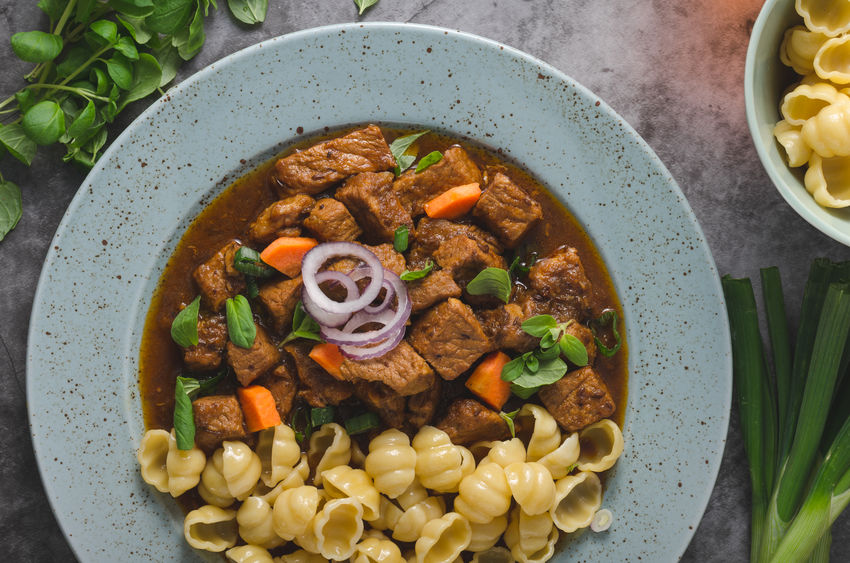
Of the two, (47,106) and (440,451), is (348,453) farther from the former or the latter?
(47,106)

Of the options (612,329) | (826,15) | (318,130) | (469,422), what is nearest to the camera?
(826,15)

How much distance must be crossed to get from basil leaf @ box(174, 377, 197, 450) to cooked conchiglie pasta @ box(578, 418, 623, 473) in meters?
2.29

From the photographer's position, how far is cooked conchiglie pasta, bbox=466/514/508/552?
3990mm

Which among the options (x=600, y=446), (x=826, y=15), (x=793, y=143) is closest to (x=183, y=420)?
(x=600, y=446)

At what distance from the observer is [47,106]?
3.84 m

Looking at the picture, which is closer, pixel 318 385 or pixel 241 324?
→ pixel 241 324

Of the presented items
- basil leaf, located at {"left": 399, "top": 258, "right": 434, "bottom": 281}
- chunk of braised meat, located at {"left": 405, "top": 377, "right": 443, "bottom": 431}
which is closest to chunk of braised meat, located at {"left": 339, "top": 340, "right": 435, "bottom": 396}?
chunk of braised meat, located at {"left": 405, "top": 377, "right": 443, "bottom": 431}

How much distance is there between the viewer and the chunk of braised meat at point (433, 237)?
4102 millimetres

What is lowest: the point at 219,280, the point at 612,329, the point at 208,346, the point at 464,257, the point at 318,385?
the point at 318,385

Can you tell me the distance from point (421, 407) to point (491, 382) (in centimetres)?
44

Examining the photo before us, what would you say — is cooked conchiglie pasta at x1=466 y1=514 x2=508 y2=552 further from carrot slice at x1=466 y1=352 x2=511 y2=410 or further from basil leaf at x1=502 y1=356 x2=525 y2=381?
basil leaf at x1=502 y1=356 x2=525 y2=381

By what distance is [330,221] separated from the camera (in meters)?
3.98

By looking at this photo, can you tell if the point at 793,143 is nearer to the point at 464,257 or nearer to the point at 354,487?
the point at 464,257

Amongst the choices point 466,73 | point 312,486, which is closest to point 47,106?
point 466,73
